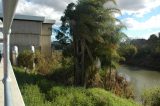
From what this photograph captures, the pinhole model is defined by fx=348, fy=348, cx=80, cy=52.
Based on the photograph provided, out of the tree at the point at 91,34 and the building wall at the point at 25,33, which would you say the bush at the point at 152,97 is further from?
the building wall at the point at 25,33

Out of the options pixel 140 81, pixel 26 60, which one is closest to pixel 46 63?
pixel 26 60

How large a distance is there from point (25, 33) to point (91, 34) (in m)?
7.59

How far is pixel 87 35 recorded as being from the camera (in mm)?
12719

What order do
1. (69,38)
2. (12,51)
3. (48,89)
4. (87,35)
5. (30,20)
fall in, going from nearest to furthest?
(48,89) < (87,35) < (69,38) < (12,51) < (30,20)

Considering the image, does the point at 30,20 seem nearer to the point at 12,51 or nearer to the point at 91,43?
the point at 12,51

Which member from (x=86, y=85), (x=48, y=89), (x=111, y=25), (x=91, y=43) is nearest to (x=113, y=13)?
(x=111, y=25)

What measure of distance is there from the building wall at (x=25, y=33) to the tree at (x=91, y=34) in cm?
601

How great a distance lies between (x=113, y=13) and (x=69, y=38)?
6.49ft

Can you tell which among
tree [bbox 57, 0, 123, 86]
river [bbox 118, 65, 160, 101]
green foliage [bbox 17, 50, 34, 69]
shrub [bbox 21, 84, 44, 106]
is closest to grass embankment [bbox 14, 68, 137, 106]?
shrub [bbox 21, 84, 44, 106]

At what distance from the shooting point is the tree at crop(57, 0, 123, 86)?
12758 millimetres

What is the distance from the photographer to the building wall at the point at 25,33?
19.0 m

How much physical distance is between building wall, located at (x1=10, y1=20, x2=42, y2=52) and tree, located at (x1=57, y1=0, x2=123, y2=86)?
601cm

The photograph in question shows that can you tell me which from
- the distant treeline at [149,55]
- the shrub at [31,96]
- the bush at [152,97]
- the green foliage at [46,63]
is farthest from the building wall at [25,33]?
the distant treeline at [149,55]

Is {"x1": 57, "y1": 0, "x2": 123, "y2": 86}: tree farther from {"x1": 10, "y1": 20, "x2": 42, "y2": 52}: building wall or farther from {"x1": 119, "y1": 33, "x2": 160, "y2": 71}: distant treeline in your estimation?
{"x1": 119, "y1": 33, "x2": 160, "y2": 71}: distant treeline
